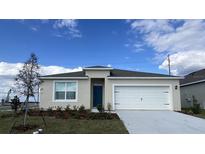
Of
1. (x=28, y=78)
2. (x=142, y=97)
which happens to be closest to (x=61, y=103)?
(x=142, y=97)

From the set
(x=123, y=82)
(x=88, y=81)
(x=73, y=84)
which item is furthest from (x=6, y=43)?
(x=123, y=82)

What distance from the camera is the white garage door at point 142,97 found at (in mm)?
16656

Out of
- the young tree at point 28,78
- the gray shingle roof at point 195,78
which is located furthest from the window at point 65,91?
the gray shingle roof at point 195,78

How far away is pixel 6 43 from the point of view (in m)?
17.1

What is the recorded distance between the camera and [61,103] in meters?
16.5

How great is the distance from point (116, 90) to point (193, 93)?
10.4 m

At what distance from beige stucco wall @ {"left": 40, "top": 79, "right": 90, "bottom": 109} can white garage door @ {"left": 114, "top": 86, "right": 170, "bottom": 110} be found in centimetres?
249

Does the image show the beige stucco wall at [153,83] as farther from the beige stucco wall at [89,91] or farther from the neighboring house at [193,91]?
the neighboring house at [193,91]

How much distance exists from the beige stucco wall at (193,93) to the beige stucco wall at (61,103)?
1215 cm

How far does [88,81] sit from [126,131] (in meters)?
8.69

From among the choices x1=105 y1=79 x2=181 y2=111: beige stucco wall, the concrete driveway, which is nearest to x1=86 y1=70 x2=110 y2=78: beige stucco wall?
x1=105 y1=79 x2=181 y2=111: beige stucco wall

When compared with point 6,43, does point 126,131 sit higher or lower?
lower
